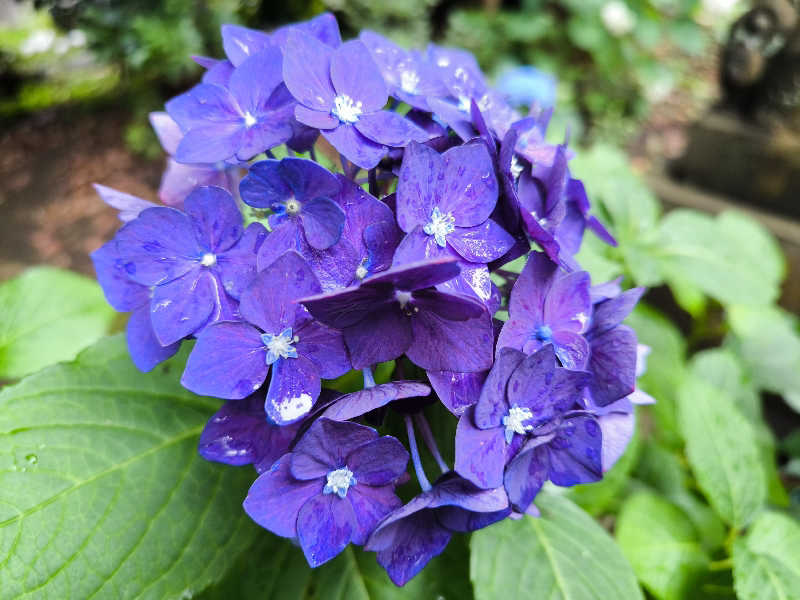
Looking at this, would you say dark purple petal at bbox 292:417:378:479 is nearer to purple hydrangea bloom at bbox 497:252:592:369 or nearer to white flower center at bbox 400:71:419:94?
purple hydrangea bloom at bbox 497:252:592:369

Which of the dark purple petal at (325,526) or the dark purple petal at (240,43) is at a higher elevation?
the dark purple petal at (240,43)

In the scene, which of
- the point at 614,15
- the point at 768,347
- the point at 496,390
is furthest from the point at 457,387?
the point at 614,15

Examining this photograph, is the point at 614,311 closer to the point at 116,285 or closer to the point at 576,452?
the point at 576,452

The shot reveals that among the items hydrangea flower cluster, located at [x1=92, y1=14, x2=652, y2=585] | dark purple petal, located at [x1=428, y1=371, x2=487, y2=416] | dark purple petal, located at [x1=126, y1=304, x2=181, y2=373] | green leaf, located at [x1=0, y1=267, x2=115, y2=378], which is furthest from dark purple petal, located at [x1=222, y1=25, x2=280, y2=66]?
green leaf, located at [x1=0, y1=267, x2=115, y2=378]

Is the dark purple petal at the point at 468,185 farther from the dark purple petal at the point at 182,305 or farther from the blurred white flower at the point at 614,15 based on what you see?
the blurred white flower at the point at 614,15

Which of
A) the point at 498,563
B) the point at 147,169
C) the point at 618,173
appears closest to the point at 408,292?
the point at 498,563

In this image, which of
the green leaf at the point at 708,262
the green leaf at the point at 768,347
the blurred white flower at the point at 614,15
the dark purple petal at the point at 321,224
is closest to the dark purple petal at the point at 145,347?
the dark purple petal at the point at 321,224
